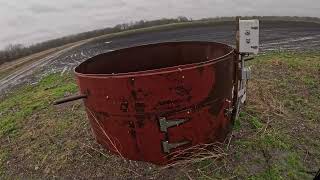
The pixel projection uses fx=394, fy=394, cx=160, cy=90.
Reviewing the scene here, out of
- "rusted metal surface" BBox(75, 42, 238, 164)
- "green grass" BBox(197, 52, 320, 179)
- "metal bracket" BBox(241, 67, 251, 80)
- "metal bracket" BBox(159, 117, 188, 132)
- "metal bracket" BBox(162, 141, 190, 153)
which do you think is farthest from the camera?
"metal bracket" BBox(241, 67, 251, 80)

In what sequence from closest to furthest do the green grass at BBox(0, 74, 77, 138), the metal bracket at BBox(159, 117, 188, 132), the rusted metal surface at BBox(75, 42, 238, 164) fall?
the rusted metal surface at BBox(75, 42, 238, 164), the metal bracket at BBox(159, 117, 188, 132), the green grass at BBox(0, 74, 77, 138)

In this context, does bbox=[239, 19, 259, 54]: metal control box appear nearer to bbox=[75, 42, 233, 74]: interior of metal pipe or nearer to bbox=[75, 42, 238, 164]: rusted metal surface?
bbox=[75, 42, 238, 164]: rusted metal surface

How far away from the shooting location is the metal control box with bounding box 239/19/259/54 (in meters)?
5.44

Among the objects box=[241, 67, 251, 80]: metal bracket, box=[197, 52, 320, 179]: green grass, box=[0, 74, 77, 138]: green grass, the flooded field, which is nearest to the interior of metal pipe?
box=[241, 67, 251, 80]: metal bracket

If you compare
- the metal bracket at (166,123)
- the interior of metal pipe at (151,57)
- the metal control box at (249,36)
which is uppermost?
the metal control box at (249,36)

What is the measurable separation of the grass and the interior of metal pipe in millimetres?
1078

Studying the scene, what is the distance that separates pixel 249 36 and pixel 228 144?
1524 millimetres

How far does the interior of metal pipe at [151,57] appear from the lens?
20.2ft

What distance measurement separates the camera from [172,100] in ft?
14.7

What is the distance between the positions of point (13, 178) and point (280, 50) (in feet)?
→ 32.0

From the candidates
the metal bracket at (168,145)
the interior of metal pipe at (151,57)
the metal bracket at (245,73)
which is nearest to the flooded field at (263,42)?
the interior of metal pipe at (151,57)

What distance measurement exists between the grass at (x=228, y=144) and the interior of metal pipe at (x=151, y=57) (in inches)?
42.4

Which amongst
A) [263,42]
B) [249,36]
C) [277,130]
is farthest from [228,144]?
[263,42]

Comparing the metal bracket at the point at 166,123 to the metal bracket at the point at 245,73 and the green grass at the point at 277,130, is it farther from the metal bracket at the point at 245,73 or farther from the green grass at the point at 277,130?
the metal bracket at the point at 245,73
